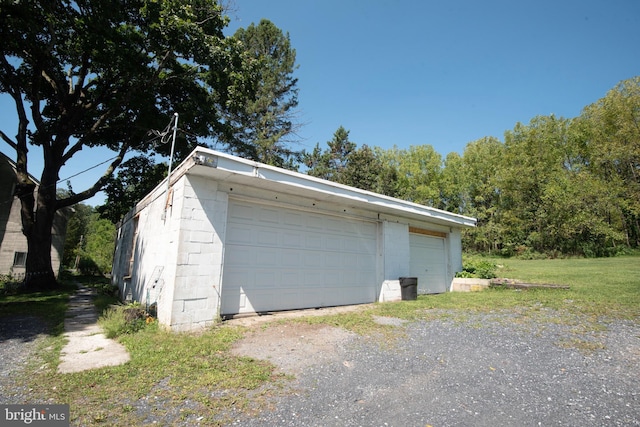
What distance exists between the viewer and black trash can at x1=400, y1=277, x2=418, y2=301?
9.25m

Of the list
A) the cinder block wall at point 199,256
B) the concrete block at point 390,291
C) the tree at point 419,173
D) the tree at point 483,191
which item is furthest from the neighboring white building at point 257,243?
the tree at point 419,173

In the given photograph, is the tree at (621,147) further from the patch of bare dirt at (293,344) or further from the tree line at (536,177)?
the patch of bare dirt at (293,344)

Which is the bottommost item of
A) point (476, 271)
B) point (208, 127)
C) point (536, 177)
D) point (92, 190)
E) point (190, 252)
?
point (476, 271)

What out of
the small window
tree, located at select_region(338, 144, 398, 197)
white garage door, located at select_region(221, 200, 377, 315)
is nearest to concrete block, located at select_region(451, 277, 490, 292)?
white garage door, located at select_region(221, 200, 377, 315)

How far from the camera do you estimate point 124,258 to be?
11.4m

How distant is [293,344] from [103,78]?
587 inches

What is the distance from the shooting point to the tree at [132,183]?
16.3 m

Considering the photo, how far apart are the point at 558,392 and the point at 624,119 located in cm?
3170

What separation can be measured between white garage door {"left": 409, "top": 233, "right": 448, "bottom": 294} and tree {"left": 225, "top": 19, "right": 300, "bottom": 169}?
533 inches

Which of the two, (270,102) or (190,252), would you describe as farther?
(270,102)

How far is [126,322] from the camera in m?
5.39

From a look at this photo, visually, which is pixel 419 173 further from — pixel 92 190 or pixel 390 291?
pixel 92 190

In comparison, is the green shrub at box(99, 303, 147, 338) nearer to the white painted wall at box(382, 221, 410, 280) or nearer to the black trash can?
the white painted wall at box(382, 221, 410, 280)

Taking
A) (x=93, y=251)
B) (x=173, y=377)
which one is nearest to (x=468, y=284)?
(x=173, y=377)
